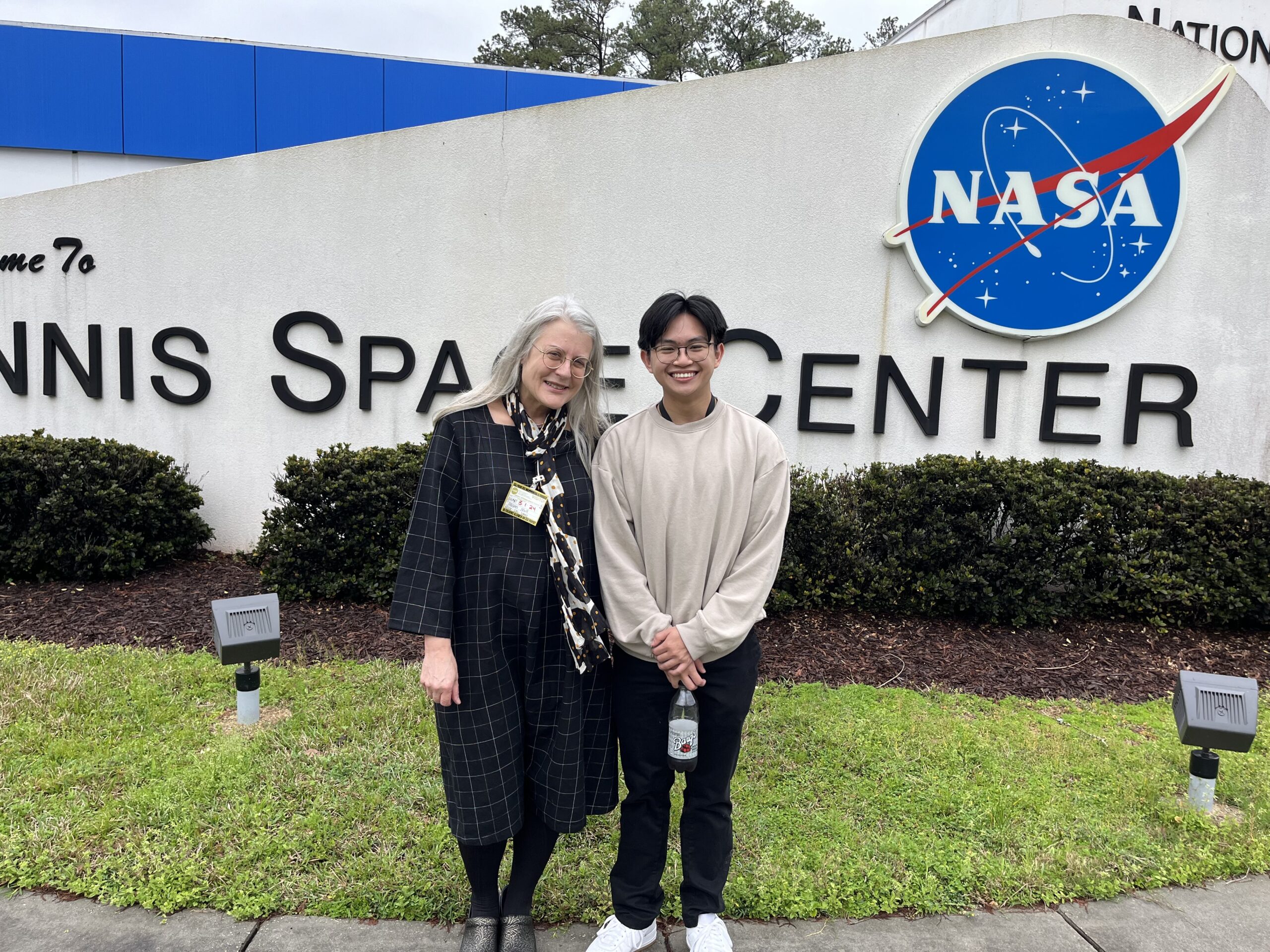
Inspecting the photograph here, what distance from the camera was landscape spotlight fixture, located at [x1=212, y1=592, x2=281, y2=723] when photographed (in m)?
3.42

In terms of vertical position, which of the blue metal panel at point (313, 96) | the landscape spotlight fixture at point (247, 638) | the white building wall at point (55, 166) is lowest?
the landscape spotlight fixture at point (247, 638)

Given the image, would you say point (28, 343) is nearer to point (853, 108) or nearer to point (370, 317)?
point (370, 317)

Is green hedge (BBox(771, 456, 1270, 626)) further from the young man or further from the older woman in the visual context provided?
the older woman

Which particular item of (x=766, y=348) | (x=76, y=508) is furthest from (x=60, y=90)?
(x=766, y=348)

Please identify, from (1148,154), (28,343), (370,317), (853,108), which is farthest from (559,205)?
(28,343)

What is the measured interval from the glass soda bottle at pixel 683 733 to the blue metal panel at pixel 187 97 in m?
17.1

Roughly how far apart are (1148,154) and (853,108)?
6.36 feet

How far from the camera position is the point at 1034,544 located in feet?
15.7

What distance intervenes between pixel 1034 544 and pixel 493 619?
381 cm

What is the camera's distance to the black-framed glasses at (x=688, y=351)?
6.81ft

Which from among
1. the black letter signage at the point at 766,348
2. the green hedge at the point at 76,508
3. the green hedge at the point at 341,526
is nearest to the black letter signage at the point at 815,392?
→ the black letter signage at the point at 766,348

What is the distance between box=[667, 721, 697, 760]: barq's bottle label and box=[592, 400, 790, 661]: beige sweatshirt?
0.18m

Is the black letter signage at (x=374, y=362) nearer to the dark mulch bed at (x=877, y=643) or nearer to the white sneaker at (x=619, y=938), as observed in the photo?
the dark mulch bed at (x=877, y=643)

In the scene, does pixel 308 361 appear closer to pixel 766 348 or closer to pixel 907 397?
pixel 766 348
